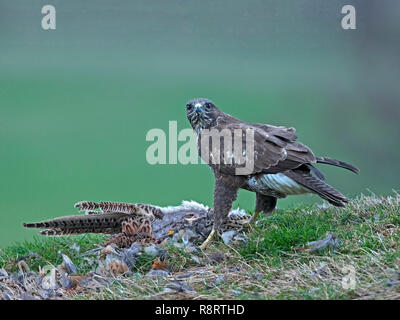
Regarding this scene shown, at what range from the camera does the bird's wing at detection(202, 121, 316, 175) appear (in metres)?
6.46

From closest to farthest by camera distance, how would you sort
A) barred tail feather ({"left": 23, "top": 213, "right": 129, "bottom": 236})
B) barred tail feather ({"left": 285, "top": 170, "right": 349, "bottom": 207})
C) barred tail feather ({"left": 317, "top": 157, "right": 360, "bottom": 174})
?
barred tail feather ({"left": 285, "top": 170, "right": 349, "bottom": 207}), barred tail feather ({"left": 317, "top": 157, "right": 360, "bottom": 174}), barred tail feather ({"left": 23, "top": 213, "right": 129, "bottom": 236})

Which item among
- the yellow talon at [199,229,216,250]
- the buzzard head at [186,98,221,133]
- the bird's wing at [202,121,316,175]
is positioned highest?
the buzzard head at [186,98,221,133]

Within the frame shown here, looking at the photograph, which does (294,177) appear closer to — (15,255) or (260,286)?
(260,286)

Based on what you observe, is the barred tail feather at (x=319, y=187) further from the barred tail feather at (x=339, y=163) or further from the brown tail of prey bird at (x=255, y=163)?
the barred tail feather at (x=339, y=163)

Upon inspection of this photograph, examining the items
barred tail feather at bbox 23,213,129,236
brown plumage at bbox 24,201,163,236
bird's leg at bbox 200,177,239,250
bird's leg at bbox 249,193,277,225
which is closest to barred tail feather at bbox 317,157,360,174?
bird's leg at bbox 249,193,277,225

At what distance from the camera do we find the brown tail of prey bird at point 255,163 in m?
6.45

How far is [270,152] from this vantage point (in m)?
6.53

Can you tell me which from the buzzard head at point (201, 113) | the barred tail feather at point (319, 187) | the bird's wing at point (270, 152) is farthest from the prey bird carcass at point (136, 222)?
the buzzard head at point (201, 113)

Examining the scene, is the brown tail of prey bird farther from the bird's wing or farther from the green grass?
the green grass

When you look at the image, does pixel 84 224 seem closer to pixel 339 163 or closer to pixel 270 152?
pixel 270 152

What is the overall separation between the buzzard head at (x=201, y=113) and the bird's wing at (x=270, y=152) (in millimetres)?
190

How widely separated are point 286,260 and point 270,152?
51.2 inches

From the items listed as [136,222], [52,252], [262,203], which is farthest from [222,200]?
[52,252]
